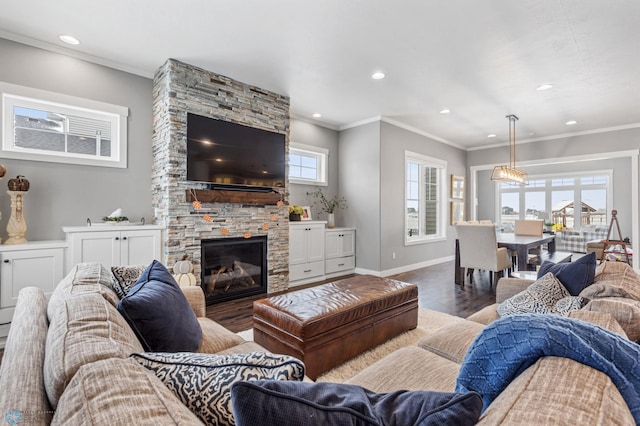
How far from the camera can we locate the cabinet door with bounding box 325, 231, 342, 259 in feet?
17.1

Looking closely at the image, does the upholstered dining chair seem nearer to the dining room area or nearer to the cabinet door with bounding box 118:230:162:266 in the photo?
the dining room area

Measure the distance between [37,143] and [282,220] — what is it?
281 centimetres

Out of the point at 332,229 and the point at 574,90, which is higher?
the point at 574,90

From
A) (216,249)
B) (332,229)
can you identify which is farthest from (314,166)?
(216,249)

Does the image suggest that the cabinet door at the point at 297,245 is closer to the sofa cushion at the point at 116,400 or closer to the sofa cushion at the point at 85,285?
the sofa cushion at the point at 85,285

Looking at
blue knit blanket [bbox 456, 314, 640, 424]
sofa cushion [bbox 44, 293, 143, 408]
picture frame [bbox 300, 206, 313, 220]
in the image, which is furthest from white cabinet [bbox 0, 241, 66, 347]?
blue knit blanket [bbox 456, 314, 640, 424]

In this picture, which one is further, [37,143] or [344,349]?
[37,143]

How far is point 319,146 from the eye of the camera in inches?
222

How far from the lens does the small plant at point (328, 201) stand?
558 centimetres

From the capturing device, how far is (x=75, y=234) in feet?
9.50

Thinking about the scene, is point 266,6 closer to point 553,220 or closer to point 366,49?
point 366,49

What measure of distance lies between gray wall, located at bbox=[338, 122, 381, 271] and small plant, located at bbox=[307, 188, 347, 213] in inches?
5.1

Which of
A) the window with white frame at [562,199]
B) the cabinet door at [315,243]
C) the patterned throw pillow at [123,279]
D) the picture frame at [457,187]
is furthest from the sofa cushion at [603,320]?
the window with white frame at [562,199]

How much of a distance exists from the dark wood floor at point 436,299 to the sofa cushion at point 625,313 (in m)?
2.05
